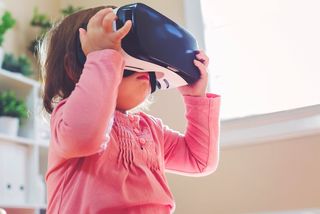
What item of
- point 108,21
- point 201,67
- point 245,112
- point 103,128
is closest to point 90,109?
point 103,128

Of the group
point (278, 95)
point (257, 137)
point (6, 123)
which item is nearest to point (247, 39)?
point (278, 95)

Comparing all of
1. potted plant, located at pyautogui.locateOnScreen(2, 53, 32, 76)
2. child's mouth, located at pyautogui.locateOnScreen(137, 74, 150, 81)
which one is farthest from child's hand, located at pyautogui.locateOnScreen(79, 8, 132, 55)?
potted plant, located at pyautogui.locateOnScreen(2, 53, 32, 76)

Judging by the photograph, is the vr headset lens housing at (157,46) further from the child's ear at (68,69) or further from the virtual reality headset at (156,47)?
the child's ear at (68,69)

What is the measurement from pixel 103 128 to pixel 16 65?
1.25m

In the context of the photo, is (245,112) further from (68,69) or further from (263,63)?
(68,69)

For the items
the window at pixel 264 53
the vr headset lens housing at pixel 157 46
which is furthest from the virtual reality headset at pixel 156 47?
the window at pixel 264 53

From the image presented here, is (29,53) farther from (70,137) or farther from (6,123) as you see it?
(70,137)

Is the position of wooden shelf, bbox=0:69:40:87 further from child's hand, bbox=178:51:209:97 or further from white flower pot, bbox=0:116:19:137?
child's hand, bbox=178:51:209:97

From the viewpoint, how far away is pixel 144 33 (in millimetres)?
742

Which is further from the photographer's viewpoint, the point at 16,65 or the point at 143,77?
the point at 16,65

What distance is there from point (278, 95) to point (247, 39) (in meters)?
0.25

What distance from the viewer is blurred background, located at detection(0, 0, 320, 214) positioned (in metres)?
1.54

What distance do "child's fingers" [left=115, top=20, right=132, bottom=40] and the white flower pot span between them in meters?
1.12

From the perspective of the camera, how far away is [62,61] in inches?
33.6
